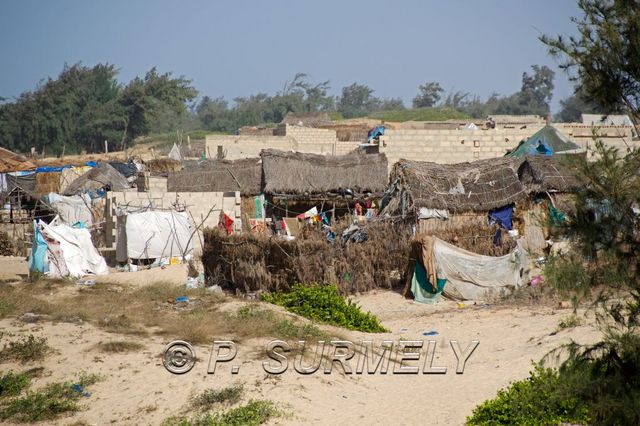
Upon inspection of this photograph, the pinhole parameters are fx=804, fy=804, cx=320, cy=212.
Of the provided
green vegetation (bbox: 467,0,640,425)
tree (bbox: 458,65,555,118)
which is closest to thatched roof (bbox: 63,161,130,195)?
green vegetation (bbox: 467,0,640,425)

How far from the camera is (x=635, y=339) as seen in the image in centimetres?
578

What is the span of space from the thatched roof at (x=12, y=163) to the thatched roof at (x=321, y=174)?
15.7 metres

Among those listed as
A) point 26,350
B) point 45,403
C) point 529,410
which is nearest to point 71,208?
point 26,350

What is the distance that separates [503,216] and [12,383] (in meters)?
12.7

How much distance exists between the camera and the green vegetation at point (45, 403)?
26.4 feet

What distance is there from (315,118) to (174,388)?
3796cm

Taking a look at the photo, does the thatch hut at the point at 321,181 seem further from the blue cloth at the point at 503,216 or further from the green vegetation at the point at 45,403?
the green vegetation at the point at 45,403

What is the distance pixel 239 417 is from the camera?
302 inches

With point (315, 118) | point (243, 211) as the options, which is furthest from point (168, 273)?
point (315, 118)

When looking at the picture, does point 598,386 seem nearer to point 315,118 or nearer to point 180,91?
point 315,118

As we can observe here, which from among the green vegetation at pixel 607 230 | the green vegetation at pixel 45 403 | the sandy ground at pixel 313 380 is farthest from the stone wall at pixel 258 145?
the green vegetation at pixel 607 230

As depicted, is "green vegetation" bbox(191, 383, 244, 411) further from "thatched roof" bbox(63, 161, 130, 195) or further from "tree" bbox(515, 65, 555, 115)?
"tree" bbox(515, 65, 555, 115)

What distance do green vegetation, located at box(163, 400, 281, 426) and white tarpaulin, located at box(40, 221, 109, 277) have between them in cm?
918

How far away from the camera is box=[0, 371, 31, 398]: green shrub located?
855 cm
